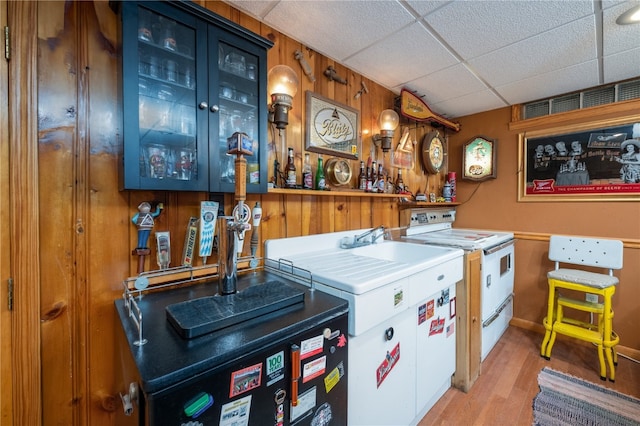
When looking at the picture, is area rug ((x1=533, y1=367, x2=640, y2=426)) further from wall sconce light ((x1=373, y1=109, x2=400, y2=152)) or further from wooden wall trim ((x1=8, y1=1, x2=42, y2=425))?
wooden wall trim ((x1=8, y1=1, x2=42, y2=425))

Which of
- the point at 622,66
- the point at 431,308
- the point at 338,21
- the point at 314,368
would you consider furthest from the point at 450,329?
the point at 622,66

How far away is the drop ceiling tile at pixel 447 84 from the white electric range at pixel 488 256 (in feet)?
3.36

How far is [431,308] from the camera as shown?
1494mm

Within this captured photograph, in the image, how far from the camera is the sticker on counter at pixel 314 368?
2.66ft

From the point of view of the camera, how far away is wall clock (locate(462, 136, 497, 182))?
9.04 feet

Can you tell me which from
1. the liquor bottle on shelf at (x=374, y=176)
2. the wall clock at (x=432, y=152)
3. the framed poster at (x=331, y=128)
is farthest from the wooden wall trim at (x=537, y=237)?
the framed poster at (x=331, y=128)

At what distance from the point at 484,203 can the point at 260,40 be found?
107 inches

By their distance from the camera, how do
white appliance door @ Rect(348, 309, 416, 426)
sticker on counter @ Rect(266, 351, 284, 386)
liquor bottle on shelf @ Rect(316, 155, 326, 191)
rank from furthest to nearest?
liquor bottle on shelf @ Rect(316, 155, 326, 191), white appliance door @ Rect(348, 309, 416, 426), sticker on counter @ Rect(266, 351, 284, 386)

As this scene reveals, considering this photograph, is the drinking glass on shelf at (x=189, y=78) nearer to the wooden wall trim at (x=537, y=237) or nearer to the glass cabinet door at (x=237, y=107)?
the glass cabinet door at (x=237, y=107)

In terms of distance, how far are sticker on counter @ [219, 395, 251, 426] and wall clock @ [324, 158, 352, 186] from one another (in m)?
1.30

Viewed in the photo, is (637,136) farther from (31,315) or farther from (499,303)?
(31,315)

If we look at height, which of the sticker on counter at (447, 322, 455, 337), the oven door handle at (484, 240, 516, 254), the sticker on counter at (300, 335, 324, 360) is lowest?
the sticker on counter at (447, 322, 455, 337)

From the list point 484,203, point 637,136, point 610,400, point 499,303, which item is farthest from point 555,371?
point 637,136

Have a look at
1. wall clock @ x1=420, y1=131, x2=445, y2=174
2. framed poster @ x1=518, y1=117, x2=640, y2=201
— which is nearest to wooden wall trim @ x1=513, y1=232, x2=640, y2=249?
framed poster @ x1=518, y1=117, x2=640, y2=201
